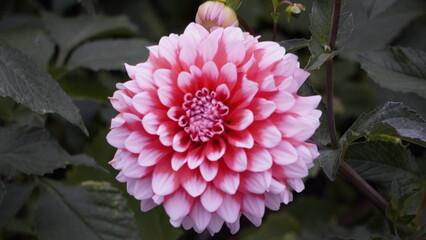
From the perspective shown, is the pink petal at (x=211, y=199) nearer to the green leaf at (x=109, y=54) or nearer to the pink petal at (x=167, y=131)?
the pink petal at (x=167, y=131)

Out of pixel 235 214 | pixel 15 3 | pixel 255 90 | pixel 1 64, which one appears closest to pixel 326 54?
pixel 255 90

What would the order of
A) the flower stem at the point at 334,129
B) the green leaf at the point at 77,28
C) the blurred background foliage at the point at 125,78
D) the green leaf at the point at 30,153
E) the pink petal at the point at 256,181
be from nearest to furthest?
the pink petal at the point at 256,181
the flower stem at the point at 334,129
the green leaf at the point at 30,153
the blurred background foliage at the point at 125,78
the green leaf at the point at 77,28

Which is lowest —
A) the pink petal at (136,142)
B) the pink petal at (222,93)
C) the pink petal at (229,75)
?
the pink petal at (136,142)

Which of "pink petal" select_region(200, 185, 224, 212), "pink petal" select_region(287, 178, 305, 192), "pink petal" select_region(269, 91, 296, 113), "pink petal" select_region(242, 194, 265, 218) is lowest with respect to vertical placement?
"pink petal" select_region(242, 194, 265, 218)

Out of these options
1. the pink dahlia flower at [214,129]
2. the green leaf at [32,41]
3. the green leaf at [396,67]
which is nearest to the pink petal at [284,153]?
the pink dahlia flower at [214,129]

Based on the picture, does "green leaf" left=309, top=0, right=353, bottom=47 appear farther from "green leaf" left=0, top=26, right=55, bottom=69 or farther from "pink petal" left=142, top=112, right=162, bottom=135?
"green leaf" left=0, top=26, right=55, bottom=69

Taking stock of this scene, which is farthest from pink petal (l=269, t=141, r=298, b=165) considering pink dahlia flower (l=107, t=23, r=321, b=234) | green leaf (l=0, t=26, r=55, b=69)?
green leaf (l=0, t=26, r=55, b=69)

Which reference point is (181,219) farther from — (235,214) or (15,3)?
(15,3)
